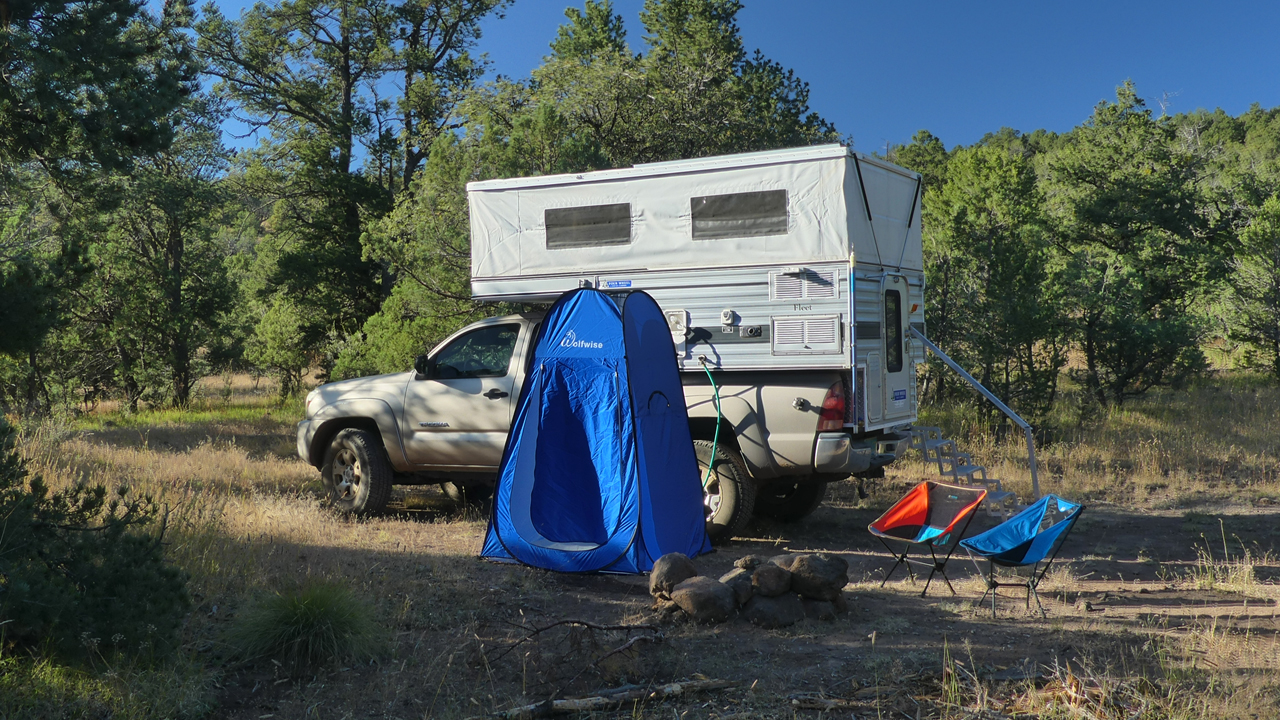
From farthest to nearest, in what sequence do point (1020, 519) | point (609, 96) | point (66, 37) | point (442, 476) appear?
point (609, 96)
point (442, 476)
point (66, 37)
point (1020, 519)

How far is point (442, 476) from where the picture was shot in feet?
28.7

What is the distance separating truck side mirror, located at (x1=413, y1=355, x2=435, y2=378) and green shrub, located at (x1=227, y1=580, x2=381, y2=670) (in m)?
3.69

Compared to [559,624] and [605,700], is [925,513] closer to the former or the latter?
[559,624]

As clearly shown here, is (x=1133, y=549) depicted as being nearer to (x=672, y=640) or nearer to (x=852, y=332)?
(x=852, y=332)

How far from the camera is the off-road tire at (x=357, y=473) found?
8.62 m

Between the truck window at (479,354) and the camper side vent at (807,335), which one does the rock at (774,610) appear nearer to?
the camper side vent at (807,335)

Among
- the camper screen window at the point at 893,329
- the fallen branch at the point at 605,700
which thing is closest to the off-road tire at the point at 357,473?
the camper screen window at the point at 893,329

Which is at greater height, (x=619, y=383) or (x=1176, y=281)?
(x=1176, y=281)

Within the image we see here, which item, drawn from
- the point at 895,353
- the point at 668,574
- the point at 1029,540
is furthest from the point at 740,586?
the point at 895,353

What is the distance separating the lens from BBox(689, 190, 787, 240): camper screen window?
7.85 m

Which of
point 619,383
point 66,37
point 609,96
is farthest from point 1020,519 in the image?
point 609,96

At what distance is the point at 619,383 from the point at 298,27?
64.9 ft

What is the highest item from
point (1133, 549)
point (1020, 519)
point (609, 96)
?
point (609, 96)

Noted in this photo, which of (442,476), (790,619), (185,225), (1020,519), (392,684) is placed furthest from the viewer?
(185,225)
